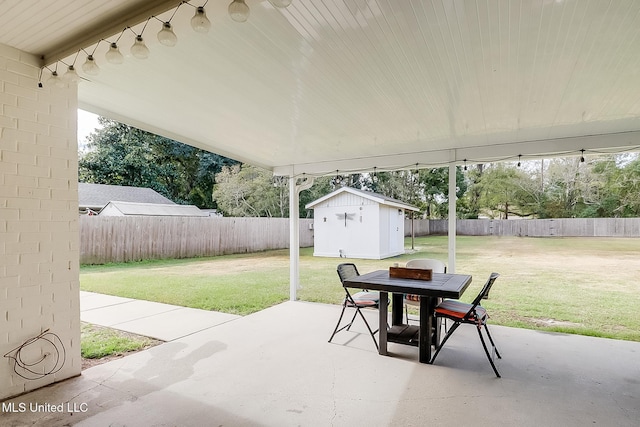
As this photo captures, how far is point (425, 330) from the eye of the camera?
3209 millimetres

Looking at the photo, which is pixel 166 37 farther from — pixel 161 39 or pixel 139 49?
pixel 139 49

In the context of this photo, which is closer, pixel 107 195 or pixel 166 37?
pixel 166 37

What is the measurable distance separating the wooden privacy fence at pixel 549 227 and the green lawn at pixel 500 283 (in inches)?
49.2

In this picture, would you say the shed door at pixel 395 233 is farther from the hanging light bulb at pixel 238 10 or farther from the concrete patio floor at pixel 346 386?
the hanging light bulb at pixel 238 10

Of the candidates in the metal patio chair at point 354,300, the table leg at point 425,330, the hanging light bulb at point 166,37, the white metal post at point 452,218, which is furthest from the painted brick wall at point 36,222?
the white metal post at point 452,218

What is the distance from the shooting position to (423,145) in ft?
14.8

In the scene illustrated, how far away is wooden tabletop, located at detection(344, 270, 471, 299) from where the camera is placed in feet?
9.79

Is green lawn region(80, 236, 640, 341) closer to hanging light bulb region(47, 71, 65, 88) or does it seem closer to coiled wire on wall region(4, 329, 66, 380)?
coiled wire on wall region(4, 329, 66, 380)

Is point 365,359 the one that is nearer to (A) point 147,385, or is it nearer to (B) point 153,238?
(A) point 147,385

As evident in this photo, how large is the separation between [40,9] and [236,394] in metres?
2.83

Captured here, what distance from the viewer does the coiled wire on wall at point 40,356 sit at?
97.3 inches

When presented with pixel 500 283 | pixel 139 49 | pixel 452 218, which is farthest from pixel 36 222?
pixel 500 283

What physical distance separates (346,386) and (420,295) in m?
1.06

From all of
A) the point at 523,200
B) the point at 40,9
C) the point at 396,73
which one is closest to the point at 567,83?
the point at 396,73
